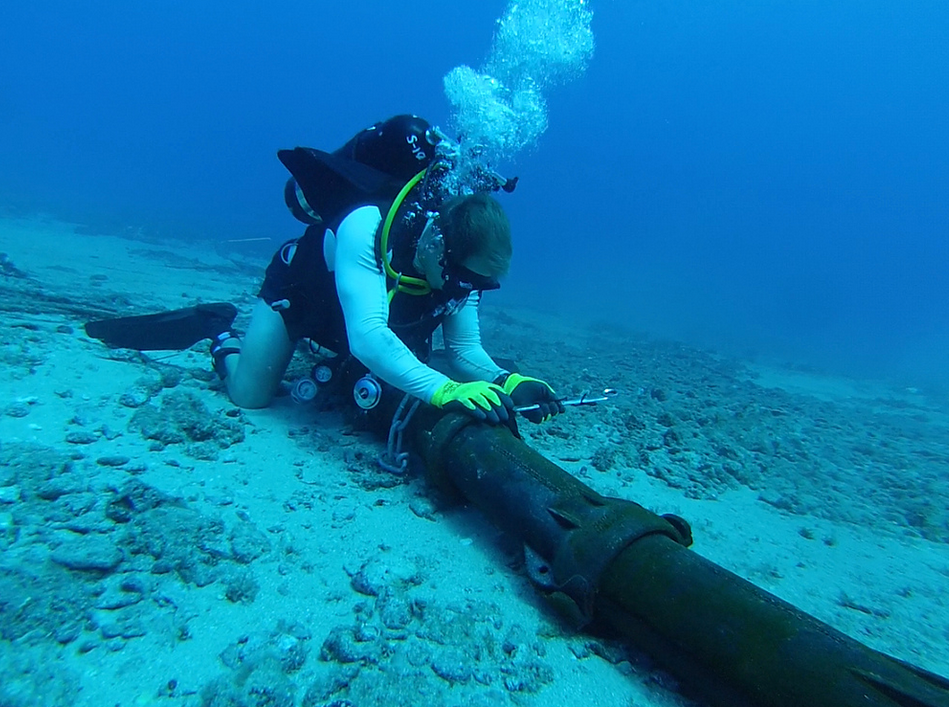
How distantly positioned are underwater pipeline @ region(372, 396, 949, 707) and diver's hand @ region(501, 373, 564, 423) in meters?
0.55

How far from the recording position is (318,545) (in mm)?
2117

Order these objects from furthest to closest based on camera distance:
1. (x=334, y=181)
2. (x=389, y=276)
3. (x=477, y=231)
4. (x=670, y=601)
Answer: (x=334, y=181) → (x=389, y=276) → (x=477, y=231) → (x=670, y=601)

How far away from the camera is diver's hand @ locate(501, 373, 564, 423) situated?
2933 millimetres

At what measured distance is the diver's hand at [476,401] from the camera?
8.07 feet

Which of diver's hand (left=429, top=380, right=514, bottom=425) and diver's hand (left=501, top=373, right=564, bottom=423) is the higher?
diver's hand (left=501, top=373, right=564, bottom=423)

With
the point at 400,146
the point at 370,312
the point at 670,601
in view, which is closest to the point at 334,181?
the point at 400,146

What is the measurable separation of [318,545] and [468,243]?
159cm

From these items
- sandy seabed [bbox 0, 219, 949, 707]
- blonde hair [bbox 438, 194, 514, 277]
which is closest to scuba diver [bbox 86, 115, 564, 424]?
blonde hair [bbox 438, 194, 514, 277]

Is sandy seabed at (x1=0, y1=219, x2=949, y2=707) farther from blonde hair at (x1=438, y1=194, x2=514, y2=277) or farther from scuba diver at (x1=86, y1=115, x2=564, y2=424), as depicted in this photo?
blonde hair at (x1=438, y1=194, x2=514, y2=277)

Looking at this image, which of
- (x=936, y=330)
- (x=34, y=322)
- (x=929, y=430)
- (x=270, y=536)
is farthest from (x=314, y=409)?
(x=936, y=330)

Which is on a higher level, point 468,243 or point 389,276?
point 468,243

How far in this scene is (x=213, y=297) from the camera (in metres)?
8.22

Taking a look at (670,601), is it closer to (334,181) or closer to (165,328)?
(334,181)

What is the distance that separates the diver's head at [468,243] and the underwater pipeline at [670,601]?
875mm
